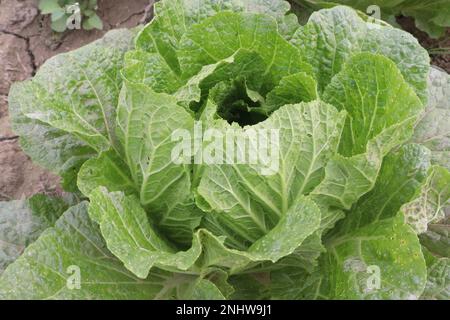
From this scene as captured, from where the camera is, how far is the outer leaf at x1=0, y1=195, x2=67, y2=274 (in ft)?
7.26

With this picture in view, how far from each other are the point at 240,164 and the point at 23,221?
1028 mm

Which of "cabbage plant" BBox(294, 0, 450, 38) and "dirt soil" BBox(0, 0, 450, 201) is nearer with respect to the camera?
"cabbage plant" BBox(294, 0, 450, 38)

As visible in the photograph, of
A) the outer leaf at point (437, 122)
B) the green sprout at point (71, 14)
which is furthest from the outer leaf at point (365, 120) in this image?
the green sprout at point (71, 14)

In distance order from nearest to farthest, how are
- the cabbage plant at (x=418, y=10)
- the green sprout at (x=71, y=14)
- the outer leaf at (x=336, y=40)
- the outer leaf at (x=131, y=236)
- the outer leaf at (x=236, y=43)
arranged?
the outer leaf at (x=131, y=236) → the outer leaf at (x=236, y=43) → the outer leaf at (x=336, y=40) → the cabbage plant at (x=418, y=10) → the green sprout at (x=71, y=14)

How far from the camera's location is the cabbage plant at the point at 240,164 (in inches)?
67.8

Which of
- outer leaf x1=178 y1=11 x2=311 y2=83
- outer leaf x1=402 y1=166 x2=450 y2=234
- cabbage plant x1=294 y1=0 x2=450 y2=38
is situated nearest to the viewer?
outer leaf x1=402 y1=166 x2=450 y2=234

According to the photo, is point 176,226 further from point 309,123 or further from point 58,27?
point 58,27

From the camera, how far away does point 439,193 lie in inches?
73.7

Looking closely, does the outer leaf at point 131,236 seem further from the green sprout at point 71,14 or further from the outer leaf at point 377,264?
the green sprout at point 71,14

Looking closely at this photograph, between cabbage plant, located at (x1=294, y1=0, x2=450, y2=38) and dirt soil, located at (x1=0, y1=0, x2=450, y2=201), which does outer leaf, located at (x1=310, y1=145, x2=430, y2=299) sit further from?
dirt soil, located at (x1=0, y1=0, x2=450, y2=201)

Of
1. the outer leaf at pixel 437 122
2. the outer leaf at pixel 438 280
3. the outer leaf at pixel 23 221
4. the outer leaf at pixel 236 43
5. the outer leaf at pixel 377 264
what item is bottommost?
the outer leaf at pixel 438 280

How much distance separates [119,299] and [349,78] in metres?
1.02

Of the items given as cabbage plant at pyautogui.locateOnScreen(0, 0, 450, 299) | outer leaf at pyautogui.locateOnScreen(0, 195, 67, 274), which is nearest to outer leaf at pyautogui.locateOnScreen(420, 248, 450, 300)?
cabbage plant at pyautogui.locateOnScreen(0, 0, 450, 299)

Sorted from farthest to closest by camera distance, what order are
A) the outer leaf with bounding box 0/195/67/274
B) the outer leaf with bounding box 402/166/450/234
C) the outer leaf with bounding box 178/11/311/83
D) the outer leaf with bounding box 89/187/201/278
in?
the outer leaf with bounding box 0/195/67/274
the outer leaf with bounding box 178/11/311/83
the outer leaf with bounding box 402/166/450/234
the outer leaf with bounding box 89/187/201/278
